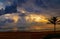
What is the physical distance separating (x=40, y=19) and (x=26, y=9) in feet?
2.99

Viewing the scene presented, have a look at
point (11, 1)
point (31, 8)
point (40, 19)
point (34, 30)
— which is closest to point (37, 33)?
point (34, 30)

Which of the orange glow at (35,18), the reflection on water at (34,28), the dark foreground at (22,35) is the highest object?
the orange glow at (35,18)

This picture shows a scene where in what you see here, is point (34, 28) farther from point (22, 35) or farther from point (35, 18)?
point (22, 35)

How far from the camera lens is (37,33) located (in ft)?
29.0

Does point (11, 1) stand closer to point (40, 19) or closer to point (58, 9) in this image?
point (40, 19)

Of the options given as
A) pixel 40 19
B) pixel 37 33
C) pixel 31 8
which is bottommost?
pixel 37 33

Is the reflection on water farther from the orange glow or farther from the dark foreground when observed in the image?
the orange glow

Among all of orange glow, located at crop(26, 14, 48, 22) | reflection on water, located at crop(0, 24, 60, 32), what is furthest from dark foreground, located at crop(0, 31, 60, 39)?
orange glow, located at crop(26, 14, 48, 22)

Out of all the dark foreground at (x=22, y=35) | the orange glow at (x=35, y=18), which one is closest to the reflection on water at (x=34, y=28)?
the dark foreground at (x=22, y=35)

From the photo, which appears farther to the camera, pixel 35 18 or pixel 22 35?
pixel 35 18

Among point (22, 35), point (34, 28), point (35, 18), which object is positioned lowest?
point (22, 35)

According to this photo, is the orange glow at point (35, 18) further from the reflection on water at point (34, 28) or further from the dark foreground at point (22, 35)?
the dark foreground at point (22, 35)

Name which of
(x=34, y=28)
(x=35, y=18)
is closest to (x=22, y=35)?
(x=34, y=28)

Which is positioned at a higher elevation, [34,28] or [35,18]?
[35,18]
